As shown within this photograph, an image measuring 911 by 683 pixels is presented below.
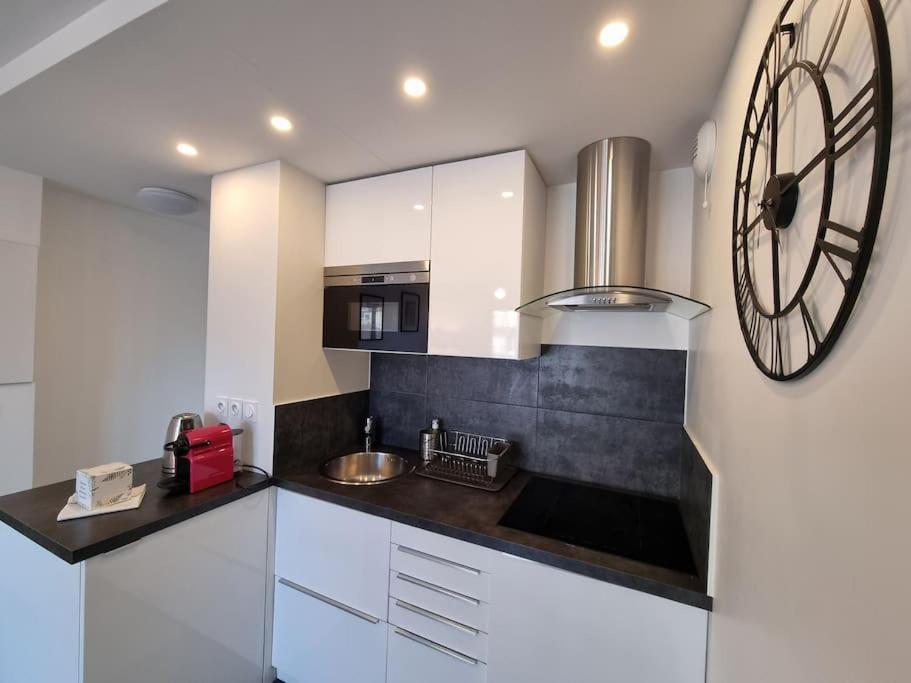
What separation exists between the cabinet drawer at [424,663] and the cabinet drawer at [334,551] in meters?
0.12

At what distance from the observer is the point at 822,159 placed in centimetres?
46

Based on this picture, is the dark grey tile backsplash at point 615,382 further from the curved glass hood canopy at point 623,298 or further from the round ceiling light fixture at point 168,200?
the round ceiling light fixture at point 168,200

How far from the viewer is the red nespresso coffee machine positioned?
1452 mm

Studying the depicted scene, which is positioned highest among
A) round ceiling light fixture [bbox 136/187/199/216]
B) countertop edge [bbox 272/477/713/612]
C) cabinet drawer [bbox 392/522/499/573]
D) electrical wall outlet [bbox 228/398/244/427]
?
round ceiling light fixture [bbox 136/187/199/216]

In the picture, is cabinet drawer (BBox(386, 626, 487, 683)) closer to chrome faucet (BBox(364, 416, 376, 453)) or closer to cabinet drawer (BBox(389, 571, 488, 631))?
cabinet drawer (BBox(389, 571, 488, 631))

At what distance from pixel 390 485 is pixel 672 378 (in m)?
1.30

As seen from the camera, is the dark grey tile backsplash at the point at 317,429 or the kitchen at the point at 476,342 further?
the dark grey tile backsplash at the point at 317,429

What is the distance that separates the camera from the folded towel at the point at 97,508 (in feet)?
4.00

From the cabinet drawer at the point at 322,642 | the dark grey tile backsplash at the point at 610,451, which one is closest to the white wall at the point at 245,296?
the cabinet drawer at the point at 322,642

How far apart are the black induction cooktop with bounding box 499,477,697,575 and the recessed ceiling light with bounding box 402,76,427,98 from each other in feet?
4.82

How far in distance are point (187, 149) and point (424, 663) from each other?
A: 88.6 inches

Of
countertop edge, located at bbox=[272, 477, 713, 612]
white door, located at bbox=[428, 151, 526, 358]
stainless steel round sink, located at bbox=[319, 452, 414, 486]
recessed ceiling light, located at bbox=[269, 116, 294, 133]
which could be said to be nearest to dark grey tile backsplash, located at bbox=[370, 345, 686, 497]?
stainless steel round sink, located at bbox=[319, 452, 414, 486]

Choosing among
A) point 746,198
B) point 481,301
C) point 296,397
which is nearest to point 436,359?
point 481,301

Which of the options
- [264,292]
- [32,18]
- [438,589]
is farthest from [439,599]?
[32,18]
